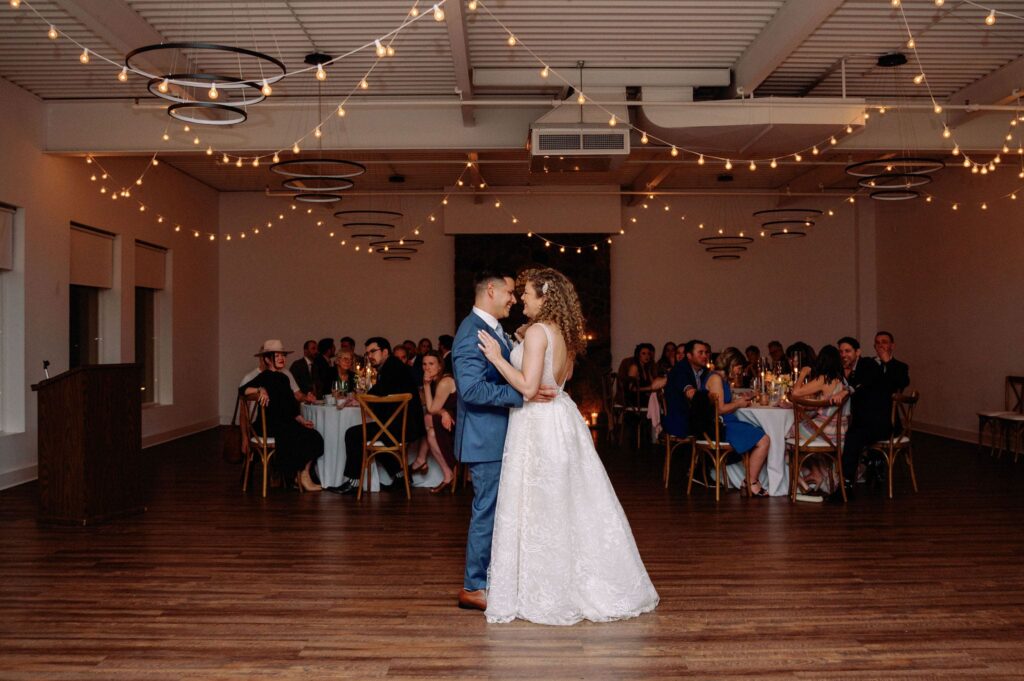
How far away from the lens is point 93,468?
6.34 m

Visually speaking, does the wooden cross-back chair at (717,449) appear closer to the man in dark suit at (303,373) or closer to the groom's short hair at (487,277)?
the groom's short hair at (487,277)

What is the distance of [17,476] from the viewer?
8.41 metres

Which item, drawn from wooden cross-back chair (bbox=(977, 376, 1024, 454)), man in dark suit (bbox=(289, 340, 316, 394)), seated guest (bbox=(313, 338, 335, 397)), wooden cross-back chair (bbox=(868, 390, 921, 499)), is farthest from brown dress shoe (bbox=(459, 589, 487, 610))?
wooden cross-back chair (bbox=(977, 376, 1024, 454))

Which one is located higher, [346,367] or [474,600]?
[346,367]

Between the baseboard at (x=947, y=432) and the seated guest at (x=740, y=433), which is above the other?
the seated guest at (x=740, y=433)

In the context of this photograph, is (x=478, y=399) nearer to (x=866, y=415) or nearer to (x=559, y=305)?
(x=559, y=305)

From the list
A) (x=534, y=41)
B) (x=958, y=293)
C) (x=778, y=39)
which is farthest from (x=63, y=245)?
(x=958, y=293)

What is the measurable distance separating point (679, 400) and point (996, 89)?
4.35 m

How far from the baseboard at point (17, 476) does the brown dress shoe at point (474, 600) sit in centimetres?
585

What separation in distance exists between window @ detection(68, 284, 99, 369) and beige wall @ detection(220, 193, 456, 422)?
4095 millimetres

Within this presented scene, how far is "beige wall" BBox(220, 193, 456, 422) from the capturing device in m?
14.8

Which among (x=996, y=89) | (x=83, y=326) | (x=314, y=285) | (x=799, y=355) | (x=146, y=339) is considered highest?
(x=996, y=89)

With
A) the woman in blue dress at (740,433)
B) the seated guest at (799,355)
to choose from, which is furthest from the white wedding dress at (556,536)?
the seated guest at (799,355)

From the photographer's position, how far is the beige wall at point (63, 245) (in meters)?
8.57
